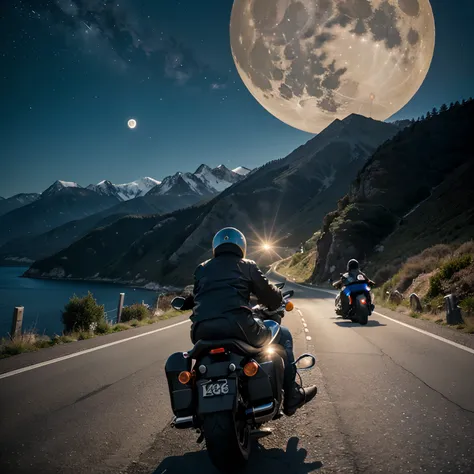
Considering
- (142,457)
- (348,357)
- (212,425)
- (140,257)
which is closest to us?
(212,425)

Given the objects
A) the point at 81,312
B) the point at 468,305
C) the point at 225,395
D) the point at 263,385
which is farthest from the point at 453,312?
the point at 81,312

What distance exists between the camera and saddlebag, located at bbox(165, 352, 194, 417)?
117 inches

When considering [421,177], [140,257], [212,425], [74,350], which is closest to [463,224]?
[74,350]

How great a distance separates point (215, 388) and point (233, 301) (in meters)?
0.76

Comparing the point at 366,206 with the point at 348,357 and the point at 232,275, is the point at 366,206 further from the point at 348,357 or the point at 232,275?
the point at 232,275

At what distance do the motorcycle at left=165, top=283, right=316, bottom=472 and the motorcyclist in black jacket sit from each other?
0.13m

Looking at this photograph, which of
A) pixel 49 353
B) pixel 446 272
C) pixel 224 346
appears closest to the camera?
Result: pixel 224 346

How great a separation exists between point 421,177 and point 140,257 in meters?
163

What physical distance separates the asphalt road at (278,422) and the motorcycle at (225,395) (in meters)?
0.35

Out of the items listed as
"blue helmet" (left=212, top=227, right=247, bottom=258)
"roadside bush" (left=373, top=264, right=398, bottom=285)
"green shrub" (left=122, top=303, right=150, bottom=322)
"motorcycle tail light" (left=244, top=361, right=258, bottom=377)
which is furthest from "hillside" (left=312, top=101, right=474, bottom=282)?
"motorcycle tail light" (left=244, top=361, right=258, bottom=377)

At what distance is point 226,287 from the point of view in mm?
3344

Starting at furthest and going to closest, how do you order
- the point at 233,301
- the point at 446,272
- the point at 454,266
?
the point at 446,272 → the point at 454,266 → the point at 233,301

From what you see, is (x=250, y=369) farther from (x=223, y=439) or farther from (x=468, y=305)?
(x=468, y=305)

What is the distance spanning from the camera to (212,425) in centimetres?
270
